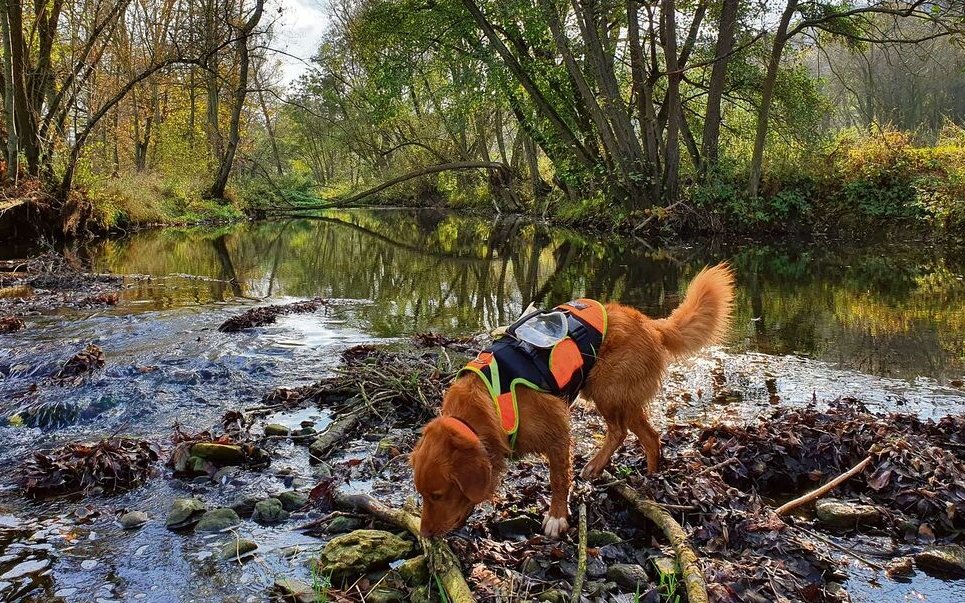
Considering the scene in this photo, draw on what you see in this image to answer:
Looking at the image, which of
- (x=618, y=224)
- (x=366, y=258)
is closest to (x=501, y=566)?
(x=366, y=258)

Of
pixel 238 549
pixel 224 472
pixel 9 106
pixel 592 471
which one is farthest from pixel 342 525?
pixel 9 106

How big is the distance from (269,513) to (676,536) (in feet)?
7.96

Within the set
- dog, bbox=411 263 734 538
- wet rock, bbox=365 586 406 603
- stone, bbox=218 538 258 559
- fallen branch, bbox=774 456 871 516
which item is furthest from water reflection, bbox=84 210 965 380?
wet rock, bbox=365 586 406 603

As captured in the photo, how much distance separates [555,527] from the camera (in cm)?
362

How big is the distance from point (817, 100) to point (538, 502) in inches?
848

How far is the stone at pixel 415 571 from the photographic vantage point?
3199mm

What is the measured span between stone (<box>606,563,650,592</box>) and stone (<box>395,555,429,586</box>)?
946 millimetres

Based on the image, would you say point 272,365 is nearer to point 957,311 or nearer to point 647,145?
point 957,311

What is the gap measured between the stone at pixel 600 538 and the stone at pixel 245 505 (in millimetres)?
2114

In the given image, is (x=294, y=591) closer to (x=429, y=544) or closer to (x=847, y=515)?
(x=429, y=544)

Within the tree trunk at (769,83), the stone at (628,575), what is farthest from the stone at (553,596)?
the tree trunk at (769,83)

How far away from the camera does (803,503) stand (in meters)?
3.77

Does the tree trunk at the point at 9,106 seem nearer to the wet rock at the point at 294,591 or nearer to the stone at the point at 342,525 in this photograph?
the stone at the point at 342,525

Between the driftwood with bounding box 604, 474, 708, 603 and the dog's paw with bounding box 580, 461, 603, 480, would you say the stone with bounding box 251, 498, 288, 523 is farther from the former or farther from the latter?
the driftwood with bounding box 604, 474, 708, 603
